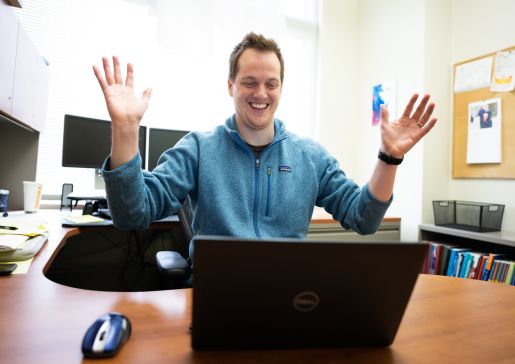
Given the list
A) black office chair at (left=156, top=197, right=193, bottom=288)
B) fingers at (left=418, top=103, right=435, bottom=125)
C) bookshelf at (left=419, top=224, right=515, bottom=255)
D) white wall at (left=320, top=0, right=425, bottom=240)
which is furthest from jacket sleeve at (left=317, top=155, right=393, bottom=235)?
white wall at (left=320, top=0, right=425, bottom=240)

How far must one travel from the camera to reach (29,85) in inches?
71.3

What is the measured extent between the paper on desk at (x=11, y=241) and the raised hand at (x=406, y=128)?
1.10 meters

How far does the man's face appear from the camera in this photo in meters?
1.15

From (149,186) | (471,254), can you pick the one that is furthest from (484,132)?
(149,186)

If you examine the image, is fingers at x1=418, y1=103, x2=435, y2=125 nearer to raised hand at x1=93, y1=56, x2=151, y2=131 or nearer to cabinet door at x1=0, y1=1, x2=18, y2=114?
raised hand at x1=93, y1=56, x2=151, y2=131

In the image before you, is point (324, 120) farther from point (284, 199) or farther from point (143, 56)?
point (284, 199)

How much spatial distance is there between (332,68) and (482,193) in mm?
1626

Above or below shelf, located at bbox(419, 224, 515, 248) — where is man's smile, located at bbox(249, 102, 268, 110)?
above

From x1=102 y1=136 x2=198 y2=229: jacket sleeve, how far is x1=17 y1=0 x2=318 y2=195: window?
64.7 inches

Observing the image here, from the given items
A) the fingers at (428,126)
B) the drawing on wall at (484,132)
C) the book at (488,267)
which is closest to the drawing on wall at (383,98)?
the drawing on wall at (484,132)

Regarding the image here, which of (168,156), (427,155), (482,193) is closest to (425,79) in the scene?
(427,155)

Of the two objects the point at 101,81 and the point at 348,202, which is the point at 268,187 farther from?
the point at 101,81

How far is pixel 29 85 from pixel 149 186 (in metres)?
1.38

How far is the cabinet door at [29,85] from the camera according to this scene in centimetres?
164
